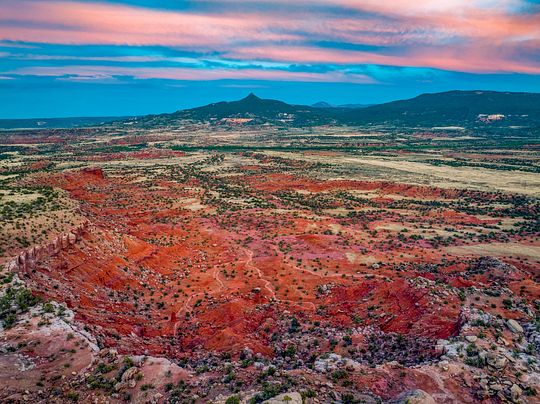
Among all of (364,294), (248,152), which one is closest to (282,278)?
(364,294)

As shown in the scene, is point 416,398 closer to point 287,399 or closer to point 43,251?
point 287,399

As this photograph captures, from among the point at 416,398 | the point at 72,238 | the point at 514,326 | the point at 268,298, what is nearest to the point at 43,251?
the point at 72,238

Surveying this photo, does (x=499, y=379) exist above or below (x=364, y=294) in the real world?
above

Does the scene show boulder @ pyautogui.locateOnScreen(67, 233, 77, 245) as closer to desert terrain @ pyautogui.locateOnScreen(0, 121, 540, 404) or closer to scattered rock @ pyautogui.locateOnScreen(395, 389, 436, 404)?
desert terrain @ pyautogui.locateOnScreen(0, 121, 540, 404)

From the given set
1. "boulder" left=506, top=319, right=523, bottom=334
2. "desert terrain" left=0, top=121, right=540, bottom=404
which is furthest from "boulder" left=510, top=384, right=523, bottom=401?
"boulder" left=506, top=319, right=523, bottom=334

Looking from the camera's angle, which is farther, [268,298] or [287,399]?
[268,298]

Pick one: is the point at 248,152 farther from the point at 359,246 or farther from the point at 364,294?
the point at 364,294

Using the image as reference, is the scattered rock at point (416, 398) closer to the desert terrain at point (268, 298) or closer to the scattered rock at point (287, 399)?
the desert terrain at point (268, 298)

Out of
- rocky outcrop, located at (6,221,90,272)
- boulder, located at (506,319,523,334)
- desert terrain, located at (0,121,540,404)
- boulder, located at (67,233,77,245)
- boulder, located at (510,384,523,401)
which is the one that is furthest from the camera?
boulder, located at (67,233,77,245)
